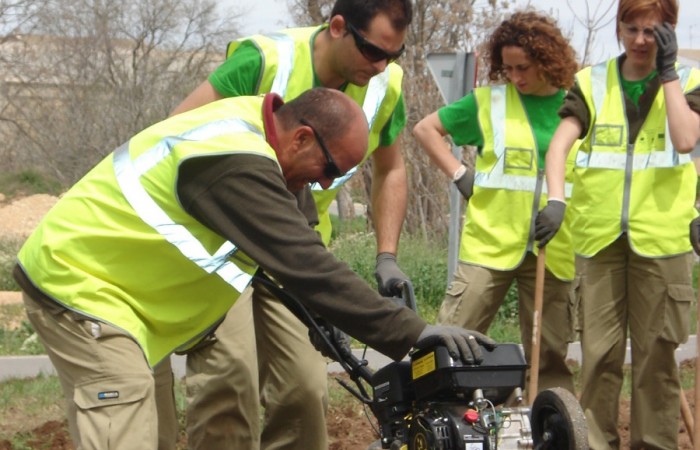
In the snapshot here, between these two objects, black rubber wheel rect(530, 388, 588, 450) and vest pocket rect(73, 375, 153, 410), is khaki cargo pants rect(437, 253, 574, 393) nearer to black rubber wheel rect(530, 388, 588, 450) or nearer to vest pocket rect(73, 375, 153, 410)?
black rubber wheel rect(530, 388, 588, 450)

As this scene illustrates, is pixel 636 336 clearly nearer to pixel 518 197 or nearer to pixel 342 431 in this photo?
pixel 518 197

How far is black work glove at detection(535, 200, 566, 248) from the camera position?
5738 millimetres

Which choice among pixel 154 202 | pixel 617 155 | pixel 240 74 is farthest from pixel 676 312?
pixel 154 202

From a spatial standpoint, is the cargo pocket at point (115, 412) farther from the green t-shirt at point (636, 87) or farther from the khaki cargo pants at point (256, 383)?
the green t-shirt at point (636, 87)

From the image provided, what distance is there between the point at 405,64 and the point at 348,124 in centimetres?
1059

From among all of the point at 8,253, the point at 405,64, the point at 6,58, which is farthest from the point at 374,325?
the point at 6,58

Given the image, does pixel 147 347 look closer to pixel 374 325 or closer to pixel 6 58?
pixel 374 325

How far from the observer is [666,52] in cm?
548

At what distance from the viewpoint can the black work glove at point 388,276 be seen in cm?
475

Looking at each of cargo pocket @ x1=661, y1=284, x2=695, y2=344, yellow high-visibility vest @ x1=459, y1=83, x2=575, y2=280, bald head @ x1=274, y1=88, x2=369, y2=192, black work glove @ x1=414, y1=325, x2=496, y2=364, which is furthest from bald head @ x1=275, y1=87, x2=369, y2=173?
yellow high-visibility vest @ x1=459, y1=83, x2=575, y2=280

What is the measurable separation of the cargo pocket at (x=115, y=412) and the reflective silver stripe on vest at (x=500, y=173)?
9.91 ft

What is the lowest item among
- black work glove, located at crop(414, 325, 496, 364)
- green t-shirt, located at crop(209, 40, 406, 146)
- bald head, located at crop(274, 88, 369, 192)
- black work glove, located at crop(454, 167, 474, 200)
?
black work glove, located at crop(414, 325, 496, 364)

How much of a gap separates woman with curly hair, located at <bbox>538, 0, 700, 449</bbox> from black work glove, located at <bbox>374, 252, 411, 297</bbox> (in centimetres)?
101

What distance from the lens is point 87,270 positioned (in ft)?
12.2
